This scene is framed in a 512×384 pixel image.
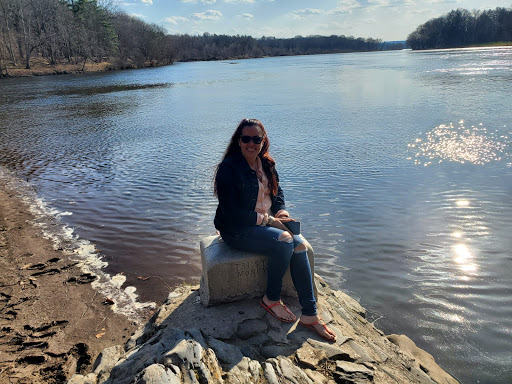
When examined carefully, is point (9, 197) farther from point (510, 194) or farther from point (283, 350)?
point (510, 194)

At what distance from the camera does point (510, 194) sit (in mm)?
9055

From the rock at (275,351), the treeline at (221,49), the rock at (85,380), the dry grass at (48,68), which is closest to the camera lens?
the rock at (85,380)

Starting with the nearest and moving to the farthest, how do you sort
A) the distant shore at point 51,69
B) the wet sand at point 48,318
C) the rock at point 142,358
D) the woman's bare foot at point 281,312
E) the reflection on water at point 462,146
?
the rock at point 142,358, the woman's bare foot at point 281,312, the wet sand at point 48,318, the reflection on water at point 462,146, the distant shore at point 51,69

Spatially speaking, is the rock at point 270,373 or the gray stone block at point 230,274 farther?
the gray stone block at point 230,274

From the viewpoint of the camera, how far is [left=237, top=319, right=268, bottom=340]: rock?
397 centimetres

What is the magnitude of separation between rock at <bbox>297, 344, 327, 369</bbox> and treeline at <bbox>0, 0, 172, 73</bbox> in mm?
75360

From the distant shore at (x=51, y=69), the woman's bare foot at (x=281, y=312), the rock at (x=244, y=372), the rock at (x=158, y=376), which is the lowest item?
the woman's bare foot at (x=281, y=312)

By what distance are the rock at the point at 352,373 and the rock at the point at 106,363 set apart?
209 centimetres

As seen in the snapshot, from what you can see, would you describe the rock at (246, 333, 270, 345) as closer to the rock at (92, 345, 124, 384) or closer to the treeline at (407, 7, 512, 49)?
the rock at (92, 345, 124, 384)

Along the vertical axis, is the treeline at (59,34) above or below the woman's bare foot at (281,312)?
above

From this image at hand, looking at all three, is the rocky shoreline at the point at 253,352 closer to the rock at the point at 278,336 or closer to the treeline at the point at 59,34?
the rock at the point at 278,336

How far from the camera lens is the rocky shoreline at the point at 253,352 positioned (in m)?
3.09

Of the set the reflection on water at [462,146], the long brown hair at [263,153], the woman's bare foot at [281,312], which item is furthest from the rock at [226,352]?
the reflection on water at [462,146]

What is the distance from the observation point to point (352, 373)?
357 cm
